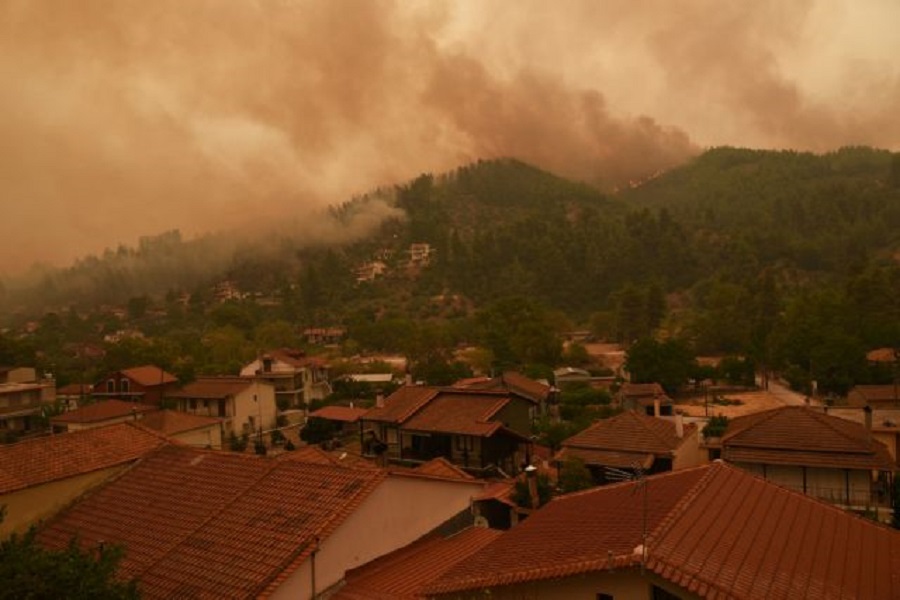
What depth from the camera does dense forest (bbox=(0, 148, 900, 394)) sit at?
6359cm

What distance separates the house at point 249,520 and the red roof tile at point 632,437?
11.5 meters

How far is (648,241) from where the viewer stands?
413 feet

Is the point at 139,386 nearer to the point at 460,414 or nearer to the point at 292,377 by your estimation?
the point at 292,377

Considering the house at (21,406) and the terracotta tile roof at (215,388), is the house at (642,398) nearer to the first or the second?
the terracotta tile roof at (215,388)

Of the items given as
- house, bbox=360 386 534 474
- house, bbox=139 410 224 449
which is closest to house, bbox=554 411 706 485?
house, bbox=360 386 534 474

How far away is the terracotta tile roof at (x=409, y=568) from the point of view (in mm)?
10039

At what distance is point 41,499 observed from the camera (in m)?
12.7

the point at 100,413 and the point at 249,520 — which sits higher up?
the point at 249,520

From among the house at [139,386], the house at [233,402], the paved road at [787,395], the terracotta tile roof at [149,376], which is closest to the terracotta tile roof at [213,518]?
the house at [233,402]

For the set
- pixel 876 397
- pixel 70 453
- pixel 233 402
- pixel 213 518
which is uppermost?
pixel 70 453

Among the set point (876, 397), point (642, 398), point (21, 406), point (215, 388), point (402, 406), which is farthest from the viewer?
point (21, 406)

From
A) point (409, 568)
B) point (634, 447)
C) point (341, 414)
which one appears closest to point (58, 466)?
point (409, 568)

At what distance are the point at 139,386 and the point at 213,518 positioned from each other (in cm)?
4023

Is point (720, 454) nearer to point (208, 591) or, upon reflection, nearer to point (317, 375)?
point (208, 591)
